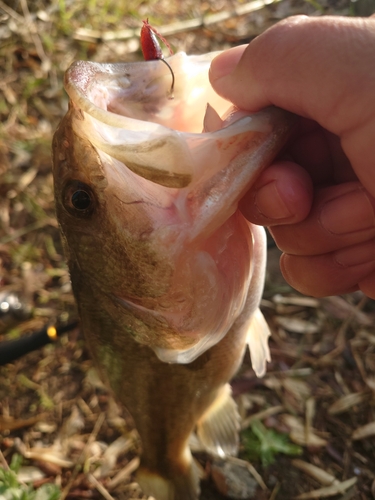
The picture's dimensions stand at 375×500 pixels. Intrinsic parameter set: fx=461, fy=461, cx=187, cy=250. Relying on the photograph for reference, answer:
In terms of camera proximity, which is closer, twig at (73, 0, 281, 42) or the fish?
the fish

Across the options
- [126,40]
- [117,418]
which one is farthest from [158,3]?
[117,418]

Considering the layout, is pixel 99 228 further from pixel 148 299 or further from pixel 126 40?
pixel 126 40

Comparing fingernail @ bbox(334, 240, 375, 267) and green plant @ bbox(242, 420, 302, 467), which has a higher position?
fingernail @ bbox(334, 240, 375, 267)

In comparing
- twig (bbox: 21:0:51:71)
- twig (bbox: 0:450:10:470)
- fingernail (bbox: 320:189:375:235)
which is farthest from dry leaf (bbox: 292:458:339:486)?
twig (bbox: 21:0:51:71)

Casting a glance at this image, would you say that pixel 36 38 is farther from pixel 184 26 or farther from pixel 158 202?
pixel 158 202

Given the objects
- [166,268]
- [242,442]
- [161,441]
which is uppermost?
[166,268]

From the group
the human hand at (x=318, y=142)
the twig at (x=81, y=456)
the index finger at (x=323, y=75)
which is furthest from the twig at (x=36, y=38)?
the index finger at (x=323, y=75)

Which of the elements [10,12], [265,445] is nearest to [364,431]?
[265,445]

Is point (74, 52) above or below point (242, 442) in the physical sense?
above

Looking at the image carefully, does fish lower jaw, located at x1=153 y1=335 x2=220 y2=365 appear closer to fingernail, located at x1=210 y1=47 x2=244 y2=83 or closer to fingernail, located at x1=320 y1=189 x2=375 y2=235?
fingernail, located at x1=320 y1=189 x2=375 y2=235
